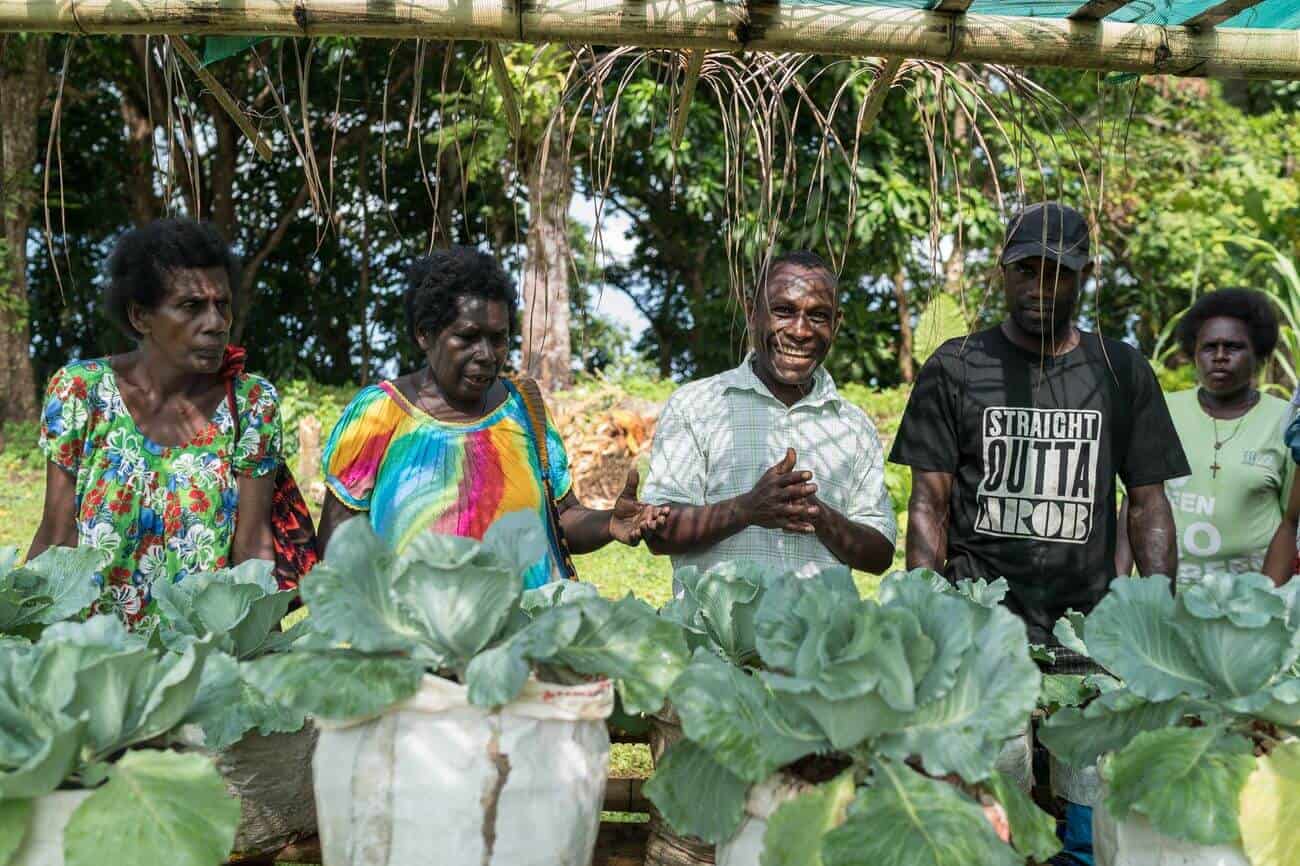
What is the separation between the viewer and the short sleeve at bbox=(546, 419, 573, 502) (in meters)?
2.60

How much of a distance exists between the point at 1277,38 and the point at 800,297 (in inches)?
36.6

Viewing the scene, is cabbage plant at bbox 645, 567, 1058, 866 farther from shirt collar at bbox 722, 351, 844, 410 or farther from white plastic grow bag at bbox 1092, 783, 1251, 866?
shirt collar at bbox 722, 351, 844, 410

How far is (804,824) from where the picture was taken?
1.39m

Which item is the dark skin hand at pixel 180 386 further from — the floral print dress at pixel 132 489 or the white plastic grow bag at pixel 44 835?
the white plastic grow bag at pixel 44 835

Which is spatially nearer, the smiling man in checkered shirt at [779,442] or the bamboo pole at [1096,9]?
the bamboo pole at [1096,9]

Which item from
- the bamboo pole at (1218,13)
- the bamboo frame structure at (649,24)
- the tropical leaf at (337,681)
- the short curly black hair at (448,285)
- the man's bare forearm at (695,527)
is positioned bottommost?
the tropical leaf at (337,681)

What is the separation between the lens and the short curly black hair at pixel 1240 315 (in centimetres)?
353

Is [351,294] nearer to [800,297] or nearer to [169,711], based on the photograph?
[800,297]

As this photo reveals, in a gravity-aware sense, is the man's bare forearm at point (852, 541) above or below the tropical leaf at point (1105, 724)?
above

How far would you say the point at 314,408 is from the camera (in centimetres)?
901

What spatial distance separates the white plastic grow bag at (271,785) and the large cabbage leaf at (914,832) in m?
0.77

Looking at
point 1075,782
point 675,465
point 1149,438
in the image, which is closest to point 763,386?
point 675,465

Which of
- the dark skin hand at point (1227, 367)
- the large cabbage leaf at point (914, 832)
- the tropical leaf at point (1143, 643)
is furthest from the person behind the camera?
the dark skin hand at point (1227, 367)

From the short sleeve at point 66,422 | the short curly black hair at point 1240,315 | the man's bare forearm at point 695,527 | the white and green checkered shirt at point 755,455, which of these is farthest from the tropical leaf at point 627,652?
the short curly black hair at point 1240,315
